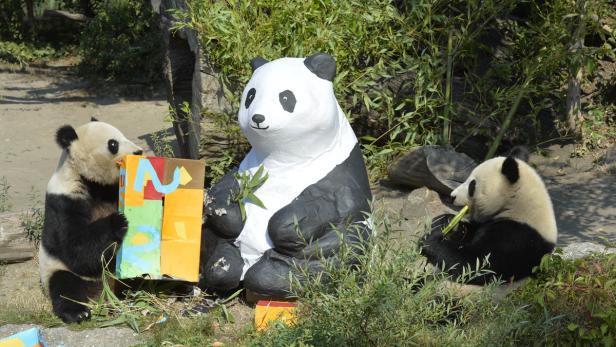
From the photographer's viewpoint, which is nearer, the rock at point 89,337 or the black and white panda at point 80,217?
the rock at point 89,337

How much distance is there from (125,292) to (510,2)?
4.03 m

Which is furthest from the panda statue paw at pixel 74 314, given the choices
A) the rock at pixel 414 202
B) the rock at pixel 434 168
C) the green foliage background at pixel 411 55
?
the rock at pixel 434 168

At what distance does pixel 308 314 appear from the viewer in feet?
12.6

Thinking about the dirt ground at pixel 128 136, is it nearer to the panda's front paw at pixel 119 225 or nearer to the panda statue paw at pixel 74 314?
the panda statue paw at pixel 74 314

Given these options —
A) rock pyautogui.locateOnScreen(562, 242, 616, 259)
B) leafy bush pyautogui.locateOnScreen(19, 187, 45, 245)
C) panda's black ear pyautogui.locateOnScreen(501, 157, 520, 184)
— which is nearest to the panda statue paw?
leafy bush pyautogui.locateOnScreen(19, 187, 45, 245)

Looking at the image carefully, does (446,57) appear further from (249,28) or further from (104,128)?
(104,128)

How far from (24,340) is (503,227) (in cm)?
271

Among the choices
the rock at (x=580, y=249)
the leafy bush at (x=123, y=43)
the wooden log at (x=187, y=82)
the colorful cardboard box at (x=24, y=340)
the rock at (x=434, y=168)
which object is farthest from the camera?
the leafy bush at (x=123, y=43)

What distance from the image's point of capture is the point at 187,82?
7945 millimetres

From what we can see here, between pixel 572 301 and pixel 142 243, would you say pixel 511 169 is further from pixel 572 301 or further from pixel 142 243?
pixel 142 243

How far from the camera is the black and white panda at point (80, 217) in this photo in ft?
16.4

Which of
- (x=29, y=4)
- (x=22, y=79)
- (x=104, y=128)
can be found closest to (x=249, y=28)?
(x=104, y=128)

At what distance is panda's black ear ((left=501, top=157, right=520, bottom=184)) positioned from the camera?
183 inches

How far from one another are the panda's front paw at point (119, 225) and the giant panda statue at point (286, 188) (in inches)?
20.8
